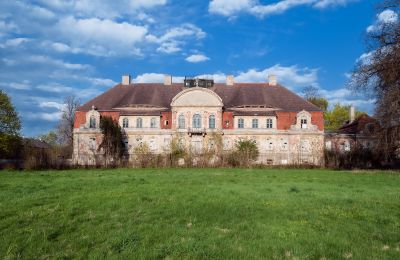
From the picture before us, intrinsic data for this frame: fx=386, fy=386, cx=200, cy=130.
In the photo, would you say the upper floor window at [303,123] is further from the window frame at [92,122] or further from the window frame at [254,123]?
the window frame at [92,122]

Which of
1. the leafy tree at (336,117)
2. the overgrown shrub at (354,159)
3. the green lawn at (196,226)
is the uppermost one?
the leafy tree at (336,117)

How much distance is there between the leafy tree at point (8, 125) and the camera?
1962 inches

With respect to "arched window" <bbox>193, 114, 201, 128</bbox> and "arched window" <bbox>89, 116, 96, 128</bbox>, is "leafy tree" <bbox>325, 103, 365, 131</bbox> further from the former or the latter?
"arched window" <bbox>89, 116, 96, 128</bbox>

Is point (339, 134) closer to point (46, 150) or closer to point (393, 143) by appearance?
point (393, 143)

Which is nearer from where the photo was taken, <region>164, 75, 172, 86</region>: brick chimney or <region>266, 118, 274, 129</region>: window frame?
<region>266, 118, 274, 129</region>: window frame

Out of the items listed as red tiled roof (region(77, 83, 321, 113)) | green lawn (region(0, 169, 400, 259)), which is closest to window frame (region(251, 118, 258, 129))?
red tiled roof (region(77, 83, 321, 113))

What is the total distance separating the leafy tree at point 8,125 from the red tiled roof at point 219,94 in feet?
28.6

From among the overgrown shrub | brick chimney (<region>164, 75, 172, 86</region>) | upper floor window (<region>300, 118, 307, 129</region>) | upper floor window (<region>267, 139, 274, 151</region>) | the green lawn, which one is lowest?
the green lawn

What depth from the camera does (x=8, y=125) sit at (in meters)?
50.7

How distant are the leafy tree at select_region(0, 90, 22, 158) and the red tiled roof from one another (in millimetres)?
8712

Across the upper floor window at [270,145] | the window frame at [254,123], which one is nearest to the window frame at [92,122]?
the window frame at [254,123]

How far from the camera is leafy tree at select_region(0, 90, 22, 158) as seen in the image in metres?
49.8

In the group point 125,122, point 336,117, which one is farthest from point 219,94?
point 336,117

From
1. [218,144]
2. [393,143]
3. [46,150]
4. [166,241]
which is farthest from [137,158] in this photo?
[166,241]
